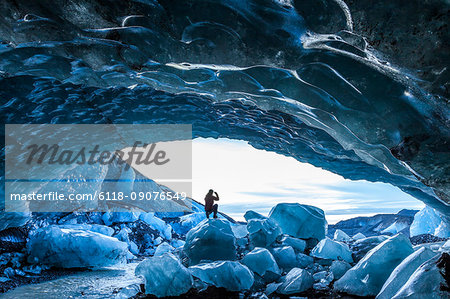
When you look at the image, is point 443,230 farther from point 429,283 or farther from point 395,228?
point 429,283

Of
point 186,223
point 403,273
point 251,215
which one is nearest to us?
point 403,273

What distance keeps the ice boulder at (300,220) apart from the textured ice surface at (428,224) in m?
5.08

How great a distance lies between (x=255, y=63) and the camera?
8.14 ft

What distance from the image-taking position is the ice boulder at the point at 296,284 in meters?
3.26

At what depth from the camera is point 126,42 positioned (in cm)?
247

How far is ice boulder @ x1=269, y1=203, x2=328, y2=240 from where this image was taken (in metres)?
5.90

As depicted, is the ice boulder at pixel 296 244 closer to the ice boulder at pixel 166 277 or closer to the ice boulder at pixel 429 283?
the ice boulder at pixel 166 277

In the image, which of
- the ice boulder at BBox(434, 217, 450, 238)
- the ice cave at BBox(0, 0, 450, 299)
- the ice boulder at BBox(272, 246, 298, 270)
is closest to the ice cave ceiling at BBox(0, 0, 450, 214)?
the ice cave at BBox(0, 0, 450, 299)

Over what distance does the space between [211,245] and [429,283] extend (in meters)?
3.42

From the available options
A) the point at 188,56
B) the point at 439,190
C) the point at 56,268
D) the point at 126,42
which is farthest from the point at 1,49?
the point at 56,268

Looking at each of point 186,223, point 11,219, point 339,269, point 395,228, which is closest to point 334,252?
point 339,269

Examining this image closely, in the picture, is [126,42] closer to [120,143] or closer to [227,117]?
[227,117]

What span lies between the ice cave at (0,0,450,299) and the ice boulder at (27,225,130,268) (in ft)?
1.27

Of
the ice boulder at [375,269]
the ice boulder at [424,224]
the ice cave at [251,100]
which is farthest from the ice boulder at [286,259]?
the ice boulder at [424,224]
